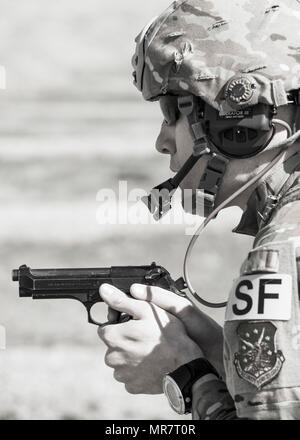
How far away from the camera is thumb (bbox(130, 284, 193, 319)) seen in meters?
4.37

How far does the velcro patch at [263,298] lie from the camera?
365cm

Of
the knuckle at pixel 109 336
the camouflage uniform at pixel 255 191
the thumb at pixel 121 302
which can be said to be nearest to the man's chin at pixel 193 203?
the camouflage uniform at pixel 255 191

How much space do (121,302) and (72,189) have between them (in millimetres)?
10472

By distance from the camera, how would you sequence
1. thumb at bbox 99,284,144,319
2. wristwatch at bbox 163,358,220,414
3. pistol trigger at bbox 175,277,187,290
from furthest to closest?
1. pistol trigger at bbox 175,277,187,290
2. thumb at bbox 99,284,144,319
3. wristwatch at bbox 163,358,220,414

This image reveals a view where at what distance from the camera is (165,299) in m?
4.38

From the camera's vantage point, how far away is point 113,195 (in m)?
14.3

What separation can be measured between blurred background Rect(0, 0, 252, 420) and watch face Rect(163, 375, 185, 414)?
14.4 feet

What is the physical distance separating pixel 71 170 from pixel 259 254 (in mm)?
12109

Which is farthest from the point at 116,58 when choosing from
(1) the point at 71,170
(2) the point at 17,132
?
(1) the point at 71,170

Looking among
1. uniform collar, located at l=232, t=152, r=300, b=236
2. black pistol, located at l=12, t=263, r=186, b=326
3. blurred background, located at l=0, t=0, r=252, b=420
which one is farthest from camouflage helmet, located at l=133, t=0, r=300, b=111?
blurred background, located at l=0, t=0, r=252, b=420

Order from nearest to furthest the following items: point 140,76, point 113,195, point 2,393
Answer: point 140,76, point 2,393, point 113,195

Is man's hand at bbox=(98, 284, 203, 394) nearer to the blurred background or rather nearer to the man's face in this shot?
the man's face

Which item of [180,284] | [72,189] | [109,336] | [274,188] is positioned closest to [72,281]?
[180,284]

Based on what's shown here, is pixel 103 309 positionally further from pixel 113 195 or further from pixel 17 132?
pixel 17 132
